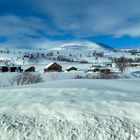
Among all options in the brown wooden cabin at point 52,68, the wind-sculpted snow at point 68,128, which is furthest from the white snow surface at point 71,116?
the brown wooden cabin at point 52,68

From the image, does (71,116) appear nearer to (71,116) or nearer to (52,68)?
(71,116)

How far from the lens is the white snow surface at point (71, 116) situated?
18.7 feet

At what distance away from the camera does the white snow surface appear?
569 cm

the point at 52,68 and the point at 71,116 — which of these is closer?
the point at 71,116

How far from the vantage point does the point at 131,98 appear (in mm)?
7023

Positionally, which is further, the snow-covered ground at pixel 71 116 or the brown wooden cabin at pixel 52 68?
the brown wooden cabin at pixel 52 68

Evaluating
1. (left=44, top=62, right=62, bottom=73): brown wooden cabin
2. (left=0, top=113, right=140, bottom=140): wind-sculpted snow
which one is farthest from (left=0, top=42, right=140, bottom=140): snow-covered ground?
(left=44, top=62, right=62, bottom=73): brown wooden cabin

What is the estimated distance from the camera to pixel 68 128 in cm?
585

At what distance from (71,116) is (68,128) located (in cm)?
38

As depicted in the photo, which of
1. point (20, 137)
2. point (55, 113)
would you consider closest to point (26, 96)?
point (55, 113)

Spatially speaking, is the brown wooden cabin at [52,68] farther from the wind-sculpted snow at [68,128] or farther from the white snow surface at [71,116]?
the wind-sculpted snow at [68,128]

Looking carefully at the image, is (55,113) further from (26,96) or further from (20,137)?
(26,96)

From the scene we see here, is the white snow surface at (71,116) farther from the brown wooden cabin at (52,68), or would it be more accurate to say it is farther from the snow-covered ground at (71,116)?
the brown wooden cabin at (52,68)

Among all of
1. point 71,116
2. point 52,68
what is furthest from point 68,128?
point 52,68
